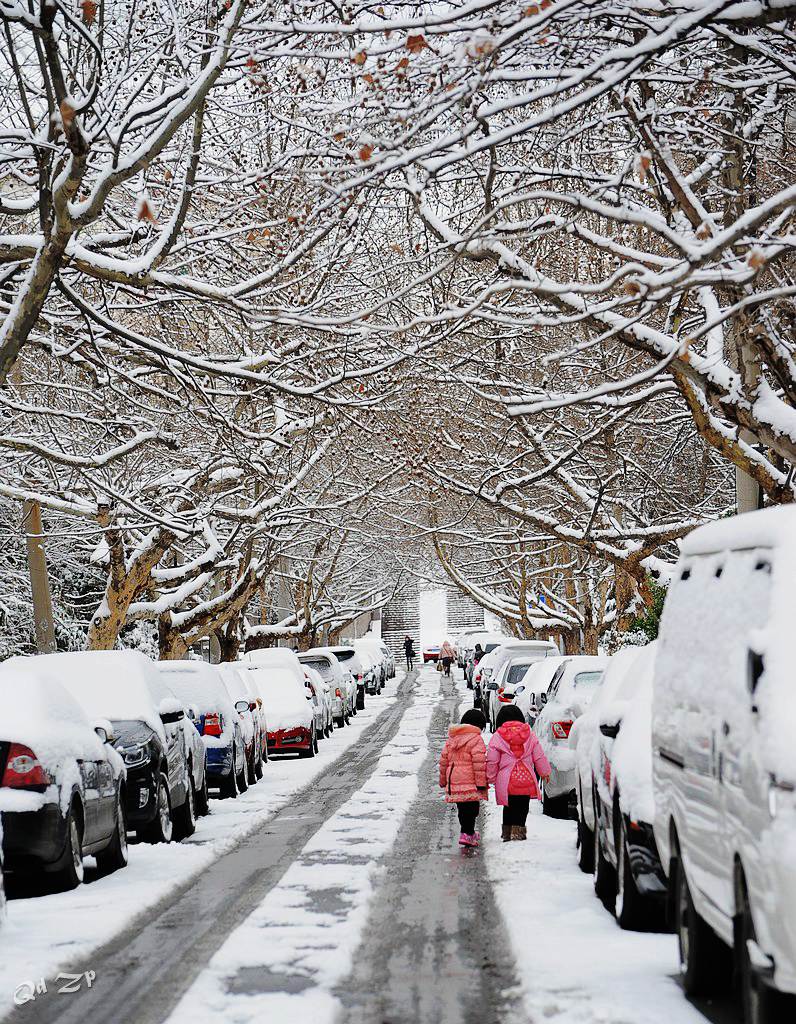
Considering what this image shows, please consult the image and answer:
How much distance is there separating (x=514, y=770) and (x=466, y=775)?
18.1 inches

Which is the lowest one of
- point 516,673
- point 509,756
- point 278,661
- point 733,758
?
point 509,756

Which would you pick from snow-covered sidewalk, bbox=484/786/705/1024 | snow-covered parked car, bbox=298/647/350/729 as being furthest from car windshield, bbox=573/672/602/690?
snow-covered parked car, bbox=298/647/350/729

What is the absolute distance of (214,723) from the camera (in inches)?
742

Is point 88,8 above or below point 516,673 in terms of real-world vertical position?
above

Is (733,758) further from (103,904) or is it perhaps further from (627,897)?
(103,904)

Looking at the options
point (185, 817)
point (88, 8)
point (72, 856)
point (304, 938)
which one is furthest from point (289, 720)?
point (88, 8)

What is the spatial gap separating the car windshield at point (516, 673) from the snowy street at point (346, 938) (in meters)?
14.2

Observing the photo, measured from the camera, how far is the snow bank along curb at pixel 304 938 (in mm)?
7102

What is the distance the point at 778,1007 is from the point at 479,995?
2301 millimetres

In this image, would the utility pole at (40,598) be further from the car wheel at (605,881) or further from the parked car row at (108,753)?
the car wheel at (605,881)

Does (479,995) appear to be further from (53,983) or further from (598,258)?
(598,258)

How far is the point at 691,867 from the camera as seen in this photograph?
6754mm

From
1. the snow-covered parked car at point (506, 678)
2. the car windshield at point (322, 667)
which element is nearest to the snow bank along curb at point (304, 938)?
the snow-covered parked car at point (506, 678)

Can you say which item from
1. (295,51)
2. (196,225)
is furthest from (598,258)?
(295,51)
